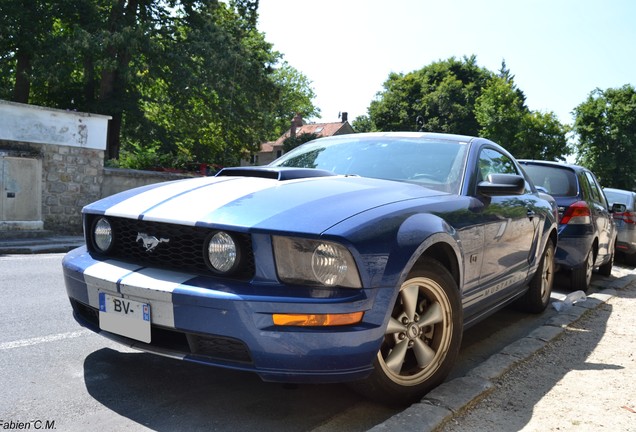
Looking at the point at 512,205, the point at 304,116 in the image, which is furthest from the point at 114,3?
the point at 304,116

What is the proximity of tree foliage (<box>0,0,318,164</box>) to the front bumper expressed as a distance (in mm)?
18096

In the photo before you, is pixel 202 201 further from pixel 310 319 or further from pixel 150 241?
pixel 310 319

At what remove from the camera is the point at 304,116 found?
204 ft

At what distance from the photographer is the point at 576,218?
6605mm

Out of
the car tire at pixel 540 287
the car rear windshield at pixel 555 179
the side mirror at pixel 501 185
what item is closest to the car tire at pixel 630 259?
the car rear windshield at pixel 555 179

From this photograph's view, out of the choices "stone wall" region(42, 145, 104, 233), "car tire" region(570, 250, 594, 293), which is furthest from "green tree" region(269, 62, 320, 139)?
"car tire" region(570, 250, 594, 293)

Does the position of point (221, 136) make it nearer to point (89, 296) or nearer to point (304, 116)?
point (89, 296)

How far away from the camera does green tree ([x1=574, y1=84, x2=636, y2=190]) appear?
33.8 metres

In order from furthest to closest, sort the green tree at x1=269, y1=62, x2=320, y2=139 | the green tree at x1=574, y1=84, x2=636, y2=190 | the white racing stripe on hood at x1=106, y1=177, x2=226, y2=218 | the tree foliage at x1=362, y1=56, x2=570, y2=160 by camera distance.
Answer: the green tree at x1=269, y1=62, x2=320, y2=139, the tree foliage at x1=362, y1=56, x2=570, y2=160, the green tree at x1=574, y1=84, x2=636, y2=190, the white racing stripe on hood at x1=106, y1=177, x2=226, y2=218

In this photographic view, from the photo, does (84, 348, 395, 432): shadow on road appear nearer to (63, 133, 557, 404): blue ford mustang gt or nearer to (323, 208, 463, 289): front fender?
(63, 133, 557, 404): blue ford mustang gt

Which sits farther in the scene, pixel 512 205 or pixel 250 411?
pixel 512 205

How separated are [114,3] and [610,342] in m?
21.2

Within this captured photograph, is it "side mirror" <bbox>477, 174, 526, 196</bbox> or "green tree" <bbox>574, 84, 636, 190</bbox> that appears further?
"green tree" <bbox>574, 84, 636, 190</bbox>

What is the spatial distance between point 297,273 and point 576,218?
5.29 m
